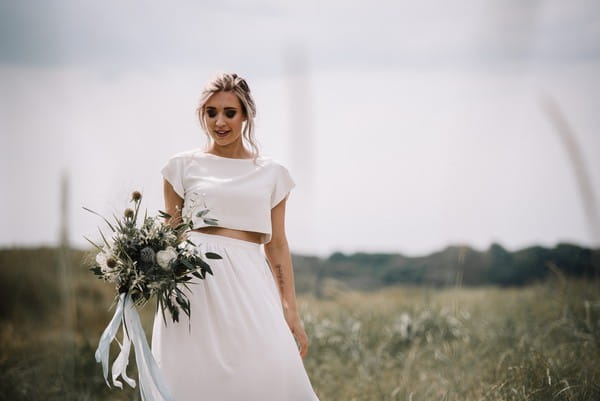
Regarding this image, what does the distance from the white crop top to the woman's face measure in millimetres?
126

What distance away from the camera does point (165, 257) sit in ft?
8.69

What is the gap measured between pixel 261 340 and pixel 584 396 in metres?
2.06

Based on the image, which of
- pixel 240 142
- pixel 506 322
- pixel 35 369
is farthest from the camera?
pixel 506 322

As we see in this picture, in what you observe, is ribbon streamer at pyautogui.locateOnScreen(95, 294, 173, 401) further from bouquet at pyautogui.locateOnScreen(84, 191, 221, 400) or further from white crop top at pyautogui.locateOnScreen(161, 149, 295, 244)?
white crop top at pyautogui.locateOnScreen(161, 149, 295, 244)

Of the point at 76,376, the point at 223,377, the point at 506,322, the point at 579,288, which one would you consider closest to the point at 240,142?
the point at 223,377

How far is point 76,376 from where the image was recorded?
16.9 feet

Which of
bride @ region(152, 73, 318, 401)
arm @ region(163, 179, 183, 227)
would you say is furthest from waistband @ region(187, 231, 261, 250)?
arm @ region(163, 179, 183, 227)

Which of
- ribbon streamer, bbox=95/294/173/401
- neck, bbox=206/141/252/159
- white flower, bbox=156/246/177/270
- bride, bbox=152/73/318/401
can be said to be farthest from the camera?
neck, bbox=206/141/252/159

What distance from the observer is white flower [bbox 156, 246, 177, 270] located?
2.65 metres

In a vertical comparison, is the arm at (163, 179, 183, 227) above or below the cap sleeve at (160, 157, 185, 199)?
below

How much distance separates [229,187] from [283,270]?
1.96 ft

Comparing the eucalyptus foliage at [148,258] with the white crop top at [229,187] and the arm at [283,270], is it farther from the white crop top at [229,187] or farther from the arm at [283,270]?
the arm at [283,270]

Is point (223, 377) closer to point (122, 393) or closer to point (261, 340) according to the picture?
point (261, 340)

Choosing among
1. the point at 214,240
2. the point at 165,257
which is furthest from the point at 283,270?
the point at 165,257
